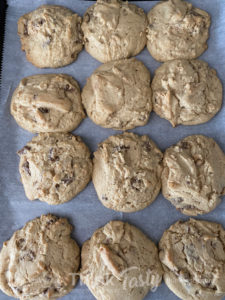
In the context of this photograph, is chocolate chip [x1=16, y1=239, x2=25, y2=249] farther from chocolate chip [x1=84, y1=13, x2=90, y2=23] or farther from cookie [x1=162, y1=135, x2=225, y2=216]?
chocolate chip [x1=84, y1=13, x2=90, y2=23]

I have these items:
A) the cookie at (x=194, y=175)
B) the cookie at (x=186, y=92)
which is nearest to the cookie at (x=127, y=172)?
the cookie at (x=194, y=175)

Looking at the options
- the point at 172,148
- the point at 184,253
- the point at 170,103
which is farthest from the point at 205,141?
the point at 184,253

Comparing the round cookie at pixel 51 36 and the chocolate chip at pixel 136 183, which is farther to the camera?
the round cookie at pixel 51 36

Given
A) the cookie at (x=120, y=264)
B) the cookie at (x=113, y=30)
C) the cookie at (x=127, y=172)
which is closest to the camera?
the cookie at (x=120, y=264)

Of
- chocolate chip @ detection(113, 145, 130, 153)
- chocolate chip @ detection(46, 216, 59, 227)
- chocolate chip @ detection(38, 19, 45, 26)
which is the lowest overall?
chocolate chip @ detection(46, 216, 59, 227)

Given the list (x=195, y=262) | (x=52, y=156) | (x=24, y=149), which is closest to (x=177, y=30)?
(x=52, y=156)

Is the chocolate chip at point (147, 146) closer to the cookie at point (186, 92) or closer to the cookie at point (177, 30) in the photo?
the cookie at point (186, 92)

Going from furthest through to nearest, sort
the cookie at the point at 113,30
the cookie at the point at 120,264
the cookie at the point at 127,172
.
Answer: the cookie at the point at 113,30
the cookie at the point at 127,172
the cookie at the point at 120,264

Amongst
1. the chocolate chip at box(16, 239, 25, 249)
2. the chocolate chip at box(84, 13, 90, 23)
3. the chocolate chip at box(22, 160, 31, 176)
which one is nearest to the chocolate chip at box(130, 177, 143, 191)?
the chocolate chip at box(22, 160, 31, 176)
